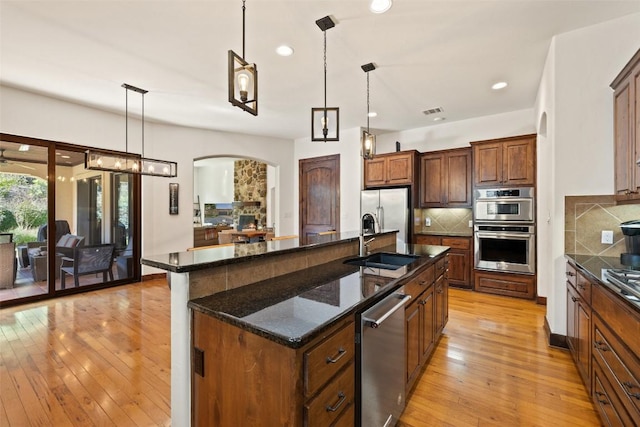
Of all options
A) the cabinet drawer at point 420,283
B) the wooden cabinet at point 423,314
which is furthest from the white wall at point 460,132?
the cabinet drawer at point 420,283

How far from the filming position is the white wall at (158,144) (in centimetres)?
407

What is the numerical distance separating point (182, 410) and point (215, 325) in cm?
48

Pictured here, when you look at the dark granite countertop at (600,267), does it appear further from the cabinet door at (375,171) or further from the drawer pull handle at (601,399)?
the cabinet door at (375,171)

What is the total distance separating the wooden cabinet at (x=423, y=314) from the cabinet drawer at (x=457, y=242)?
2135mm

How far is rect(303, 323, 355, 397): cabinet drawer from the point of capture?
40.2 inches

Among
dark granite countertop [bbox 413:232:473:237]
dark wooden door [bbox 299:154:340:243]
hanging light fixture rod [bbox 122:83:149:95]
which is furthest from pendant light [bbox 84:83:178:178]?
dark granite countertop [bbox 413:232:473:237]

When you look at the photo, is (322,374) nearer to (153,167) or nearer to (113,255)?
(153,167)

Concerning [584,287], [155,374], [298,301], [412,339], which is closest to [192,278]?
[298,301]

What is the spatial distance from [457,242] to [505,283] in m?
0.89

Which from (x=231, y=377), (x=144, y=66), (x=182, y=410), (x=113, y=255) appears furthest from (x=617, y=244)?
(x=113, y=255)

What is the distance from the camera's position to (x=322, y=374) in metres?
1.09

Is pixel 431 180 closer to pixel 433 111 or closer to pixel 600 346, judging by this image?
pixel 433 111

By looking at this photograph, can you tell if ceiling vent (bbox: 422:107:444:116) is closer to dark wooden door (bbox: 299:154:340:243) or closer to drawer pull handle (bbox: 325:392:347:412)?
dark wooden door (bbox: 299:154:340:243)

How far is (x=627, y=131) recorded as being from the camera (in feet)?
7.30
